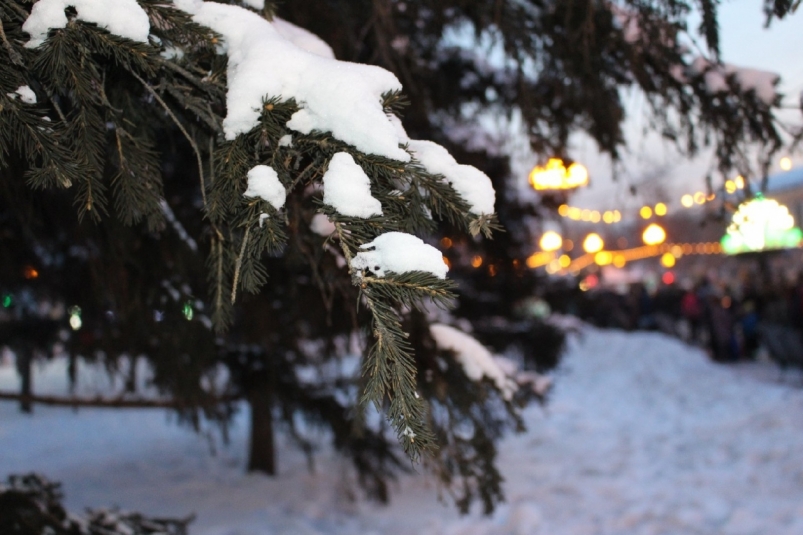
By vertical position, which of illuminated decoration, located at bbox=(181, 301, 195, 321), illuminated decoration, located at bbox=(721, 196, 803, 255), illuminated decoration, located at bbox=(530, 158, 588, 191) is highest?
illuminated decoration, located at bbox=(530, 158, 588, 191)

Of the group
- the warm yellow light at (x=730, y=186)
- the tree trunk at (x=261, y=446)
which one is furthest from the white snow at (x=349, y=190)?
the tree trunk at (x=261, y=446)

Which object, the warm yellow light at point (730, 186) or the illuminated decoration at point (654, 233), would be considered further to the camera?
the illuminated decoration at point (654, 233)

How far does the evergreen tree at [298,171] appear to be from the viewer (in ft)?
4.28

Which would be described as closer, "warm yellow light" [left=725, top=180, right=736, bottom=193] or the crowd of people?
"warm yellow light" [left=725, top=180, right=736, bottom=193]

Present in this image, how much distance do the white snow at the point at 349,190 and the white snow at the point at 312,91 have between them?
7 centimetres

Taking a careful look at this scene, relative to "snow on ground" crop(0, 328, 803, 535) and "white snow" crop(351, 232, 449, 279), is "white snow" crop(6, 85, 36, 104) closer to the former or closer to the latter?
"white snow" crop(351, 232, 449, 279)

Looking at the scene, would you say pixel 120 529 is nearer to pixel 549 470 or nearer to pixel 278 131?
pixel 278 131

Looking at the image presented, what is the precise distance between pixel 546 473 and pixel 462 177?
536cm

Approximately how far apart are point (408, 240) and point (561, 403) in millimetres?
8969

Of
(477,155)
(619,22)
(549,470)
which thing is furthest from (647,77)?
(549,470)

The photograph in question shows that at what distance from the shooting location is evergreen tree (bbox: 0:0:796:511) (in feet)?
4.28

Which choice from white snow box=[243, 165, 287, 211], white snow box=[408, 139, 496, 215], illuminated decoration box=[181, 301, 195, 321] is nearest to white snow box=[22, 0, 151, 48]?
white snow box=[243, 165, 287, 211]

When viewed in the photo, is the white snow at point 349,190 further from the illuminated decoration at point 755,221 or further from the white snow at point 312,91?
the illuminated decoration at point 755,221

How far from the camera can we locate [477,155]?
513 cm
